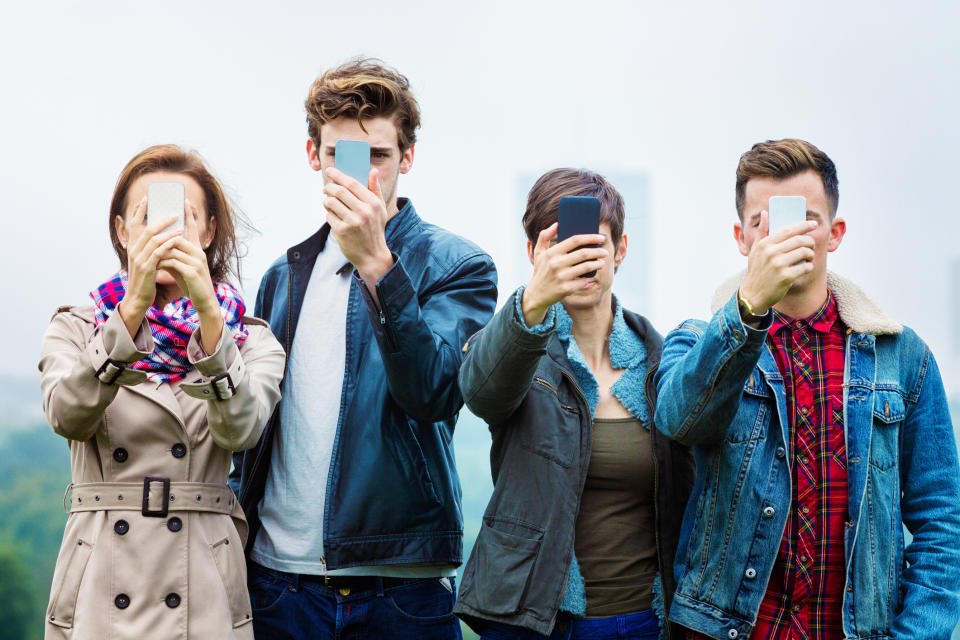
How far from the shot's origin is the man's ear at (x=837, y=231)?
2645 millimetres

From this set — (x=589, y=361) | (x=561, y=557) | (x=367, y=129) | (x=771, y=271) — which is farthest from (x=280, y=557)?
(x=771, y=271)

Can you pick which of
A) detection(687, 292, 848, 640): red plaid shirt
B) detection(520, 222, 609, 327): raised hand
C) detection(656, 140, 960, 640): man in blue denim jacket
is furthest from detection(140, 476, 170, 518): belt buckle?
detection(687, 292, 848, 640): red plaid shirt

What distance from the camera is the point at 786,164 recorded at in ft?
8.59

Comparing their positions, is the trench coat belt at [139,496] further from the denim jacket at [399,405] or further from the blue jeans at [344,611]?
the blue jeans at [344,611]

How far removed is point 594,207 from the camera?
98.2 inches

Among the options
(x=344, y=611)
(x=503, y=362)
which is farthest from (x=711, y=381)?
(x=344, y=611)

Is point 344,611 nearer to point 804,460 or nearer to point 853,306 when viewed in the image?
point 804,460

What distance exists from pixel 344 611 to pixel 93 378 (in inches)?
36.1

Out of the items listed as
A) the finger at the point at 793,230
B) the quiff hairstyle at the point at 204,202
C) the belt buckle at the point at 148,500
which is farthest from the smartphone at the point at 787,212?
the belt buckle at the point at 148,500

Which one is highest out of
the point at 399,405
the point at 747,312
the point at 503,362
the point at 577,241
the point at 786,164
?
the point at 786,164

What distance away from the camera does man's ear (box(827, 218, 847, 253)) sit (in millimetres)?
2645

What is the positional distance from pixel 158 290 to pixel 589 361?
4.11 ft

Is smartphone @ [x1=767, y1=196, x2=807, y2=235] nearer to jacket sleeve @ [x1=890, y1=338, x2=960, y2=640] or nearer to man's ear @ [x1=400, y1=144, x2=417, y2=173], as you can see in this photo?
jacket sleeve @ [x1=890, y1=338, x2=960, y2=640]

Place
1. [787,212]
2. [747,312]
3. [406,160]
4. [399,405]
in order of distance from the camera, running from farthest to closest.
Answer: [406,160] → [399,405] → [787,212] → [747,312]
